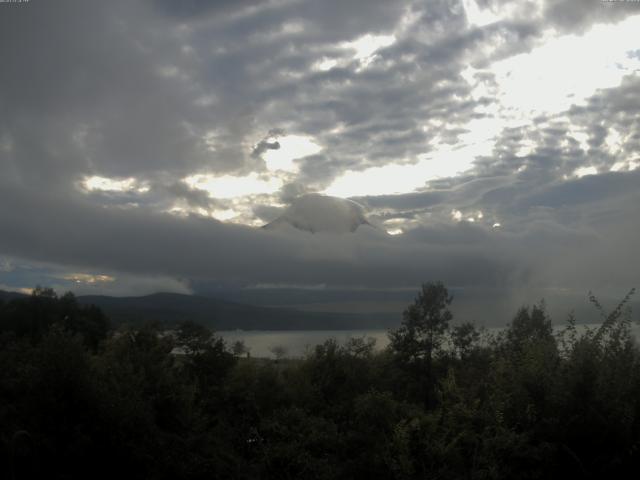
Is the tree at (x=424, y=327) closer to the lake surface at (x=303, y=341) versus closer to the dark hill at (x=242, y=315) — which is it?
the lake surface at (x=303, y=341)

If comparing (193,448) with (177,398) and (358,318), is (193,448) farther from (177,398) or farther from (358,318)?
(358,318)

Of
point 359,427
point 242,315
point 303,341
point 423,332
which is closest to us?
point 359,427

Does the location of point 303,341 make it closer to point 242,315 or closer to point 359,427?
point 359,427

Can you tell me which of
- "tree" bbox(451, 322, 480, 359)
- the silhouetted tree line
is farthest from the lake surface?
the silhouetted tree line

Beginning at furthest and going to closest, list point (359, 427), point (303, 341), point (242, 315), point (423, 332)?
point (242, 315) → point (303, 341) → point (423, 332) → point (359, 427)

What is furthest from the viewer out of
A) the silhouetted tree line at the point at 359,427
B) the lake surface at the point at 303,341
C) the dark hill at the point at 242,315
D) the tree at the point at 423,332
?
the dark hill at the point at 242,315

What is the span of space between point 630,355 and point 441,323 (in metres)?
30.8

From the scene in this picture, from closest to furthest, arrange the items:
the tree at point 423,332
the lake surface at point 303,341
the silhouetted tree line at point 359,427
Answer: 1. the silhouetted tree line at point 359,427
2. the lake surface at point 303,341
3. the tree at point 423,332

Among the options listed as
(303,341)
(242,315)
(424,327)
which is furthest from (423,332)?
(242,315)

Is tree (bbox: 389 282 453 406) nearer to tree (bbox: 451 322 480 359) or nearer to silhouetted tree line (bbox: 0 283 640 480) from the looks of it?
tree (bbox: 451 322 480 359)

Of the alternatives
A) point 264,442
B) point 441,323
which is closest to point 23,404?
point 264,442

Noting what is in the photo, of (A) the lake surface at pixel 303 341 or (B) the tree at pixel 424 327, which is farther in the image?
(B) the tree at pixel 424 327

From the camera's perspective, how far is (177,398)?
74.3 feet

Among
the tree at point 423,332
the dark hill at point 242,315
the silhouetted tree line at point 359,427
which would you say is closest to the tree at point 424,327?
the tree at point 423,332
